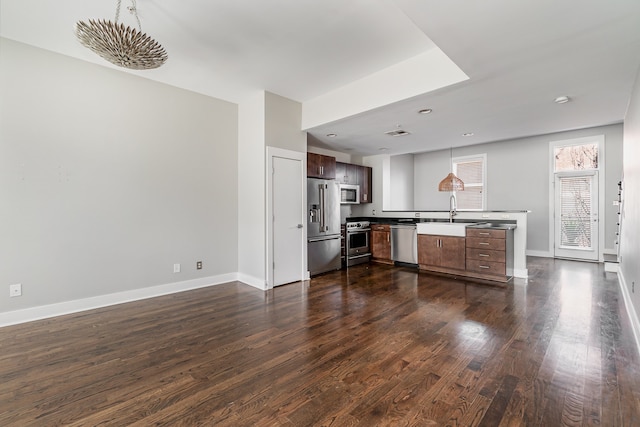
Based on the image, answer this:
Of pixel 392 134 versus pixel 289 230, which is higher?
pixel 392 134

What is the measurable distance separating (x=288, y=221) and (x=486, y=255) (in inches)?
124

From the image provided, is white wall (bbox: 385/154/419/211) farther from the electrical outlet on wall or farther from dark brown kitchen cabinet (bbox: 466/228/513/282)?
the electrical outlet on wall

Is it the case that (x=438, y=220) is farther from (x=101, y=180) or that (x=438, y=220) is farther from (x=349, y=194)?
(x=101, y=180)

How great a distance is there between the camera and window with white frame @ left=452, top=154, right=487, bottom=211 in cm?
721

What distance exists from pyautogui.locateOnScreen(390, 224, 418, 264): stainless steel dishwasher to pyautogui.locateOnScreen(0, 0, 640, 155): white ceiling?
2211 mm

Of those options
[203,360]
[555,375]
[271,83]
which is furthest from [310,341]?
[271,83]

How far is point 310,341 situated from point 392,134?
3.93m

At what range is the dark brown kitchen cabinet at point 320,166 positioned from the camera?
4961 millimetres

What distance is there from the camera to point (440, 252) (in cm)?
514

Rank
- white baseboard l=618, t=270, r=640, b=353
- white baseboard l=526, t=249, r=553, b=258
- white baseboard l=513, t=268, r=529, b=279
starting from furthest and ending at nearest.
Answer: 1. white baseboard l=526, t=249, r=553, b=258
2. white baseboard l=513, t=268, r=529, b=279
3. white baseboard l=618, t=270, r=640, b=353

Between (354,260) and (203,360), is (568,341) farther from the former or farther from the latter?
(354,260)

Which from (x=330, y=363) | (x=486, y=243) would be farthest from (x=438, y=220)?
(x=330, y=363)

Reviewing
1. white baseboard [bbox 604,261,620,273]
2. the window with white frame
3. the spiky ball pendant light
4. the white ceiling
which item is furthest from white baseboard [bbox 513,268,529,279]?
the spiky ball pendant light

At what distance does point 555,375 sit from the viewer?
203 centimetres
